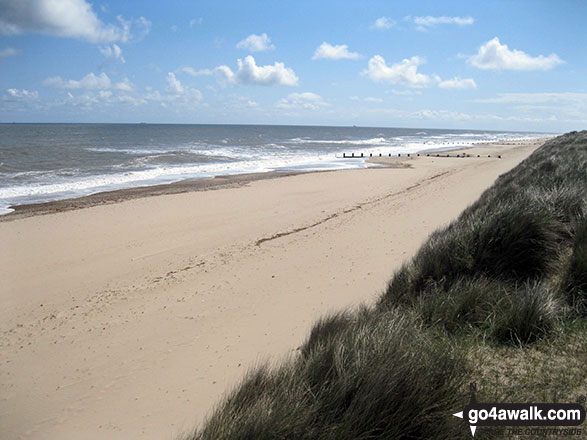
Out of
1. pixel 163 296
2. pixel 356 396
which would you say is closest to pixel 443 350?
pixel 356 396

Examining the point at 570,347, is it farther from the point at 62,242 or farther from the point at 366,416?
the point at 62,242

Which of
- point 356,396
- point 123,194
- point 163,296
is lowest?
point 163,296

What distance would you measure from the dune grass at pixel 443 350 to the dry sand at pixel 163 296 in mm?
1680

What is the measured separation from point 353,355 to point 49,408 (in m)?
3.60

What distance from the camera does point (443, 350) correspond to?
2.90 metres

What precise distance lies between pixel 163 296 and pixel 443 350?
526 cm

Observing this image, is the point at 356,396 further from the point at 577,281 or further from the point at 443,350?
Answer: the point at 577,281

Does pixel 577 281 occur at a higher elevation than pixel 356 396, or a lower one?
higher

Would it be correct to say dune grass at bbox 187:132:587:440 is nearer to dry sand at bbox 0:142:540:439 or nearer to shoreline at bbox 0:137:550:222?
dry sand at bbox 0:142:540:439

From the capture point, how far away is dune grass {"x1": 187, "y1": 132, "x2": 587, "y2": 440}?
2.29m

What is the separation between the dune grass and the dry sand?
1.68m

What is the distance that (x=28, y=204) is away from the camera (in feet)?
49.2

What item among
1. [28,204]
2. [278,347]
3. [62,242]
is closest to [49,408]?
[278,347]

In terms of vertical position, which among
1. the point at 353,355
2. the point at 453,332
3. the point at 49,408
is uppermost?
the point at 353,355
